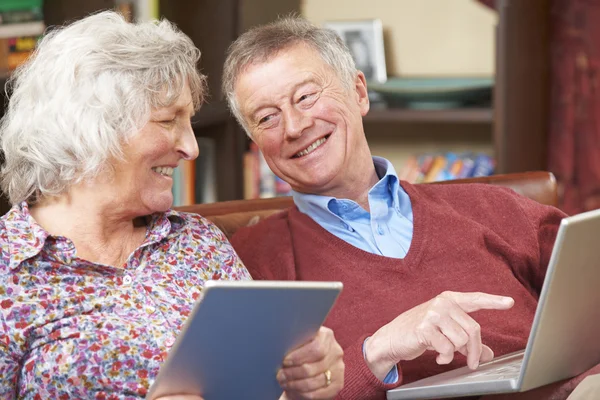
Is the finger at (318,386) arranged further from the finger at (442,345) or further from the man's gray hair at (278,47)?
the man's gray hair at (278,47)

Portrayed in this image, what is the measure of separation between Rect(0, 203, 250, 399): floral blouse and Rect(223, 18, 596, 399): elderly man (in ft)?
1.22

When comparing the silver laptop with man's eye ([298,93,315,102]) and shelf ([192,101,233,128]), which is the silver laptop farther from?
shelf ([192,101,233,128])

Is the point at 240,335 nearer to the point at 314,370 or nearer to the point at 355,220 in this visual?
the point at 314,370

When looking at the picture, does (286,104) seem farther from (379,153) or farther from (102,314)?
(379,153)

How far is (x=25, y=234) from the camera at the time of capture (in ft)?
5.20

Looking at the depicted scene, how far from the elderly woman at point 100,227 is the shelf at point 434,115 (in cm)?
167

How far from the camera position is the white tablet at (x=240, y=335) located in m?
1.23

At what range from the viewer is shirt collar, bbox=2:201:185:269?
5.07 ft

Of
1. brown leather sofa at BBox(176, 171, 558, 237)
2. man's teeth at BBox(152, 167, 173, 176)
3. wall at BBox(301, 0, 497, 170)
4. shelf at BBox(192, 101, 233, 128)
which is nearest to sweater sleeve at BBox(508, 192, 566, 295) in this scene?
brown leather sofa at BBox(176, 171, 558, 237)

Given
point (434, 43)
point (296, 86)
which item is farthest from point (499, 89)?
point (296, 86)

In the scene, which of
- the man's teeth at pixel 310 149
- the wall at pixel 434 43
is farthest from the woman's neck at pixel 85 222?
the wall at pixel 434 43

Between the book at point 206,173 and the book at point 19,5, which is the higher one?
the book at point 19,5

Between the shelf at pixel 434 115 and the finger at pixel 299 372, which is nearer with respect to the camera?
the finger at pixel 299 372

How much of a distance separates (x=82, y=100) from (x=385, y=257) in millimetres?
666
